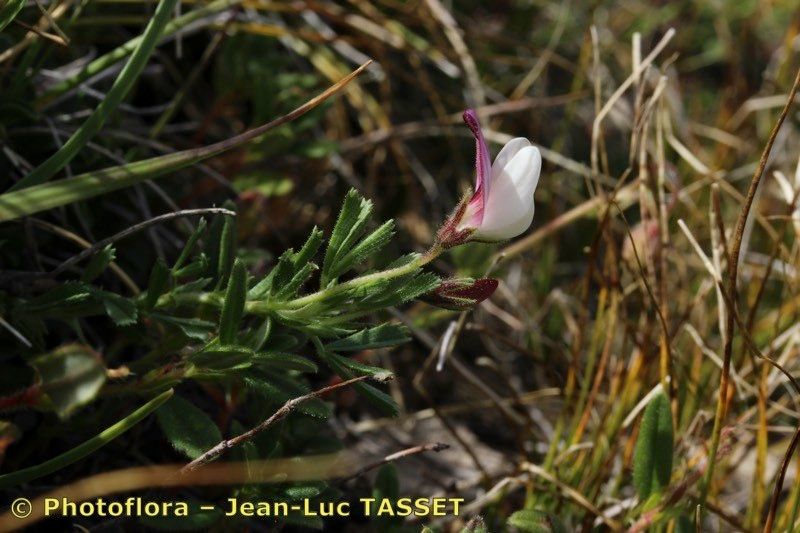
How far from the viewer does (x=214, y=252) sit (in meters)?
1.45

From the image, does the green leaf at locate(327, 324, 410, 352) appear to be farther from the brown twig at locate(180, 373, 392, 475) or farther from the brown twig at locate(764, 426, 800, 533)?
the brown twig at locate(764, 426, 800, 533)

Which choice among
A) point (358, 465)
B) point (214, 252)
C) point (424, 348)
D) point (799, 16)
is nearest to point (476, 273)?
point (424, 348)

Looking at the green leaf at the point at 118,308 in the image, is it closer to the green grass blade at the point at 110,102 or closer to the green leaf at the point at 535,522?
the green grass blade at the point at 110,102

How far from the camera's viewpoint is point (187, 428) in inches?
49.7

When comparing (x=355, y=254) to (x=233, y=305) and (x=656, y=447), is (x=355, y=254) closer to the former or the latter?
(x=233, y=305)

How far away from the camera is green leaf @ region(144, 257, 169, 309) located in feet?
4.19

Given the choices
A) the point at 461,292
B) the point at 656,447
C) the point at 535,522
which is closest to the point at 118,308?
the point at 461,292

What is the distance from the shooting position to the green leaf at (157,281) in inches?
50.3

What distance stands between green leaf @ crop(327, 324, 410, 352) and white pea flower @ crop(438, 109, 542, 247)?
0.17 m

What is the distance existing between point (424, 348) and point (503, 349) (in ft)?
0.88

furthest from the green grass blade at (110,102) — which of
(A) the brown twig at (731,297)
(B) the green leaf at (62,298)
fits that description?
(A) the brown twig at (731,297)

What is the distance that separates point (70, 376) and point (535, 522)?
2.51ft

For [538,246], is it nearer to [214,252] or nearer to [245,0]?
[245,0]

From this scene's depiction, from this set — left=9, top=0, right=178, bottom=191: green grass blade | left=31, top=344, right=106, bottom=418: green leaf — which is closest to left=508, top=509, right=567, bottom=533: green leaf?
left=31, top=344, right=106, bottom=418: green leaf
